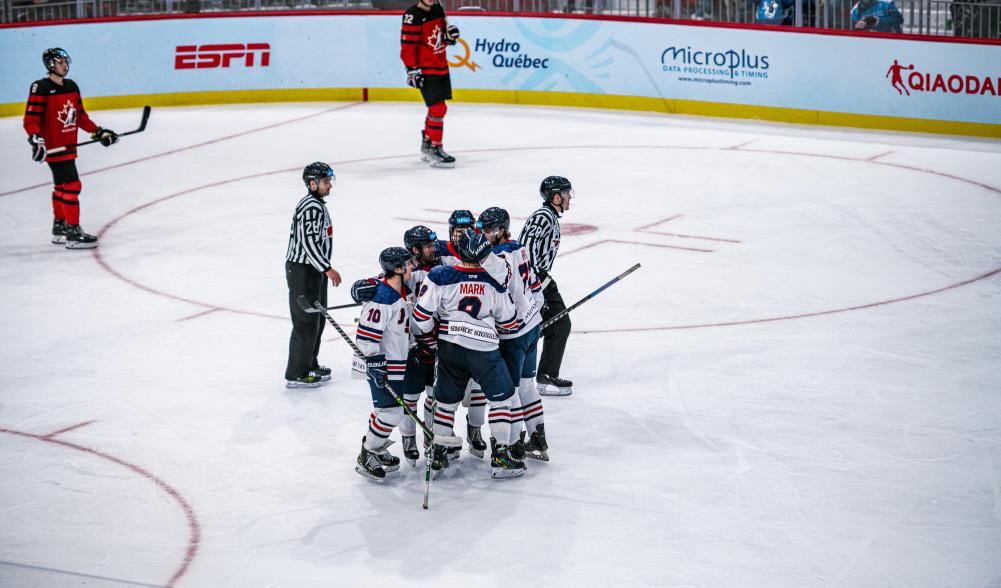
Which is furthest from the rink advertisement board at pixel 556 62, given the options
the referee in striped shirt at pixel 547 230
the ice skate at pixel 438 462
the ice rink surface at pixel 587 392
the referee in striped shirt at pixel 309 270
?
the ice skate at pixel 438 462

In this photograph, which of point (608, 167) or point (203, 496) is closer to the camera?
point (203, 496)

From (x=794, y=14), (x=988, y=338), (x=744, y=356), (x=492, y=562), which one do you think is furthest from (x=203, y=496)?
(x=794, y=14)

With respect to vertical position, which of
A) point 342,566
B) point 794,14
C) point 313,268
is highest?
point 794,14

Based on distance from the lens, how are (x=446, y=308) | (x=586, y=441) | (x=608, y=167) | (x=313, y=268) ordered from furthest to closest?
1. (x=608, y=167)
2. (x=313, y=268)
3. (x=586, y=441)
4. (x=446, y=308)

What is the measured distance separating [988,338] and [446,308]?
440cm

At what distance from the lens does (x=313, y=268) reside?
8.42m

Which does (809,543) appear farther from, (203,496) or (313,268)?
(313,268)

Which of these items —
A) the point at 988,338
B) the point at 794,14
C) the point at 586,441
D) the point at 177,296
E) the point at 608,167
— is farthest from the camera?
the point at 794,14

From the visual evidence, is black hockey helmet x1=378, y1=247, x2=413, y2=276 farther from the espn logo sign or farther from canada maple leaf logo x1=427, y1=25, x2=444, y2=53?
the espn logo sign

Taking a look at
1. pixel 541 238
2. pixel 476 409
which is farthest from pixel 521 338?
pixel 541 238

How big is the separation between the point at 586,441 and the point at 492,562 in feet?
5.47

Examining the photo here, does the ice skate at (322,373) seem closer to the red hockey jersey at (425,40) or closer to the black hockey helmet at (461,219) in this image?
the black hockey helmet at (461,219)

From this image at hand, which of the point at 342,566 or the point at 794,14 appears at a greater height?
the point at 794,14

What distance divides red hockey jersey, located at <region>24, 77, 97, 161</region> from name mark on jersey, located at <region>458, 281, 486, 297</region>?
6.77 metres
